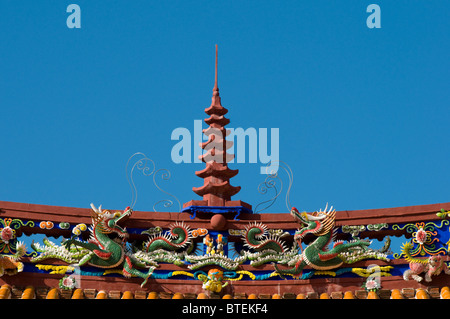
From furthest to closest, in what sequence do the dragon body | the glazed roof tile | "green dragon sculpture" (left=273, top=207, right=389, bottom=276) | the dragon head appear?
the dragon head < "green dragon sculpture" (left=273, top=207, right=389, bottom=276) < the dragon body < the glazed roof tile

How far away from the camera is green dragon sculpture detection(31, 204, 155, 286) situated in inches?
857

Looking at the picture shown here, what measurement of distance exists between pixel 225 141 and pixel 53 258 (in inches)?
207

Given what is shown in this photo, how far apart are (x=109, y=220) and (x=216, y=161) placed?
3.33 metres

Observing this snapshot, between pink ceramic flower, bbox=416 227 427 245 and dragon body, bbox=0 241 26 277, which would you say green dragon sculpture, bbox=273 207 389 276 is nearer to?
pink ceramic flower, bbox=416 227 427 245

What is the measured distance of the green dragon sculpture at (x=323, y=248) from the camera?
21.8 m

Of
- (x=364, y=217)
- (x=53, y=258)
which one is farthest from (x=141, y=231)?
(x=364, y=217)

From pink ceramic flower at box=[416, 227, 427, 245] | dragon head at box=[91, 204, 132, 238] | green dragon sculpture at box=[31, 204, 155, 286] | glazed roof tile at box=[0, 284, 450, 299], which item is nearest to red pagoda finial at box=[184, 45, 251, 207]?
dragon head at box=[91, 204, 132, 238]

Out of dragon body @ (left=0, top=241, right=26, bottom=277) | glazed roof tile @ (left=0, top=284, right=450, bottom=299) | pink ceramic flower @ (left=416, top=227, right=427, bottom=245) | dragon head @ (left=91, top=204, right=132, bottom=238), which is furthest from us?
dragon head @ (left=91, top=204, right=132, bottom=238)

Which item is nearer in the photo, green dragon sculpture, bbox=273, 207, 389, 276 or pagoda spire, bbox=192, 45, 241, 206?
green dragon sculpture, bbox=273, 207, 389, 276

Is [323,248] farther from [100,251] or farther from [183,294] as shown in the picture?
[100,251]

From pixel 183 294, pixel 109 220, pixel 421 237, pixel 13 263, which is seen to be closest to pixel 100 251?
pixel 109 220

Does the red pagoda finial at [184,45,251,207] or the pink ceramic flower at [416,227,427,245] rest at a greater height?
the red pagoda finial at [184,45,251,207]

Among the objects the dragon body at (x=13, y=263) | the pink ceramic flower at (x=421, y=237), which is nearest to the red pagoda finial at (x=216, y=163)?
the dragon body at (x=13, y=263)

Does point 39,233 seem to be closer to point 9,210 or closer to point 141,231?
point 9,210
